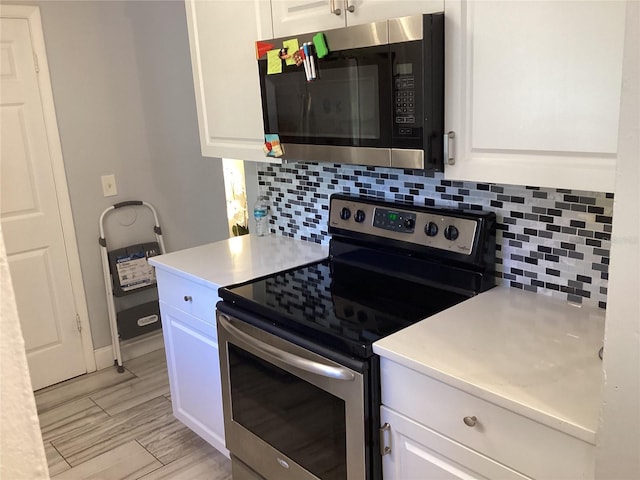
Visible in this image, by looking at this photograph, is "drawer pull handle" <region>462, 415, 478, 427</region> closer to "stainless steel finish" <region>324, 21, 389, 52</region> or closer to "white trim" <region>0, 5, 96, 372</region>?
"stainless steel finish" <region>324, 21, 389, 52</region>

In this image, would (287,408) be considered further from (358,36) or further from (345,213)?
(358,36)

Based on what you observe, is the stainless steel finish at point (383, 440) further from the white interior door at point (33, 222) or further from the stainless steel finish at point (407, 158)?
the white interior door at point (33, 222)

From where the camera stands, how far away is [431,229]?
1.84 metres

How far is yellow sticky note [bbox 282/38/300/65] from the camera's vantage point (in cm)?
178

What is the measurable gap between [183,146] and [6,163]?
101 cm

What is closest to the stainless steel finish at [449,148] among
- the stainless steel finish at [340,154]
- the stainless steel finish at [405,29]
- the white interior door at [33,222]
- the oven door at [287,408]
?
the stainless steel finish at [340,154]

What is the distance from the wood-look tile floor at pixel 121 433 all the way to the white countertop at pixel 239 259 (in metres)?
0.86

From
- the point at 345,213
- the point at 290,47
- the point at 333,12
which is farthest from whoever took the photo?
the point at 345,213

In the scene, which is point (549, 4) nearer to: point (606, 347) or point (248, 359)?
point (606, 347)

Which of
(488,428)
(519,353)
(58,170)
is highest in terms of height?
(58,170)

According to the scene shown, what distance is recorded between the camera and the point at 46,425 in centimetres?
285

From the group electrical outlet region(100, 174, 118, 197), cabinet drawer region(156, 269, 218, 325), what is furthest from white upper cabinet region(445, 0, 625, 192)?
electrical outlet region(100, 174, 118, 197)

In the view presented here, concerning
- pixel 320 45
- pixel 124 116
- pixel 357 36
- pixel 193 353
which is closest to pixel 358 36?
pixel 357 36

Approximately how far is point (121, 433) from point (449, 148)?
211cm
